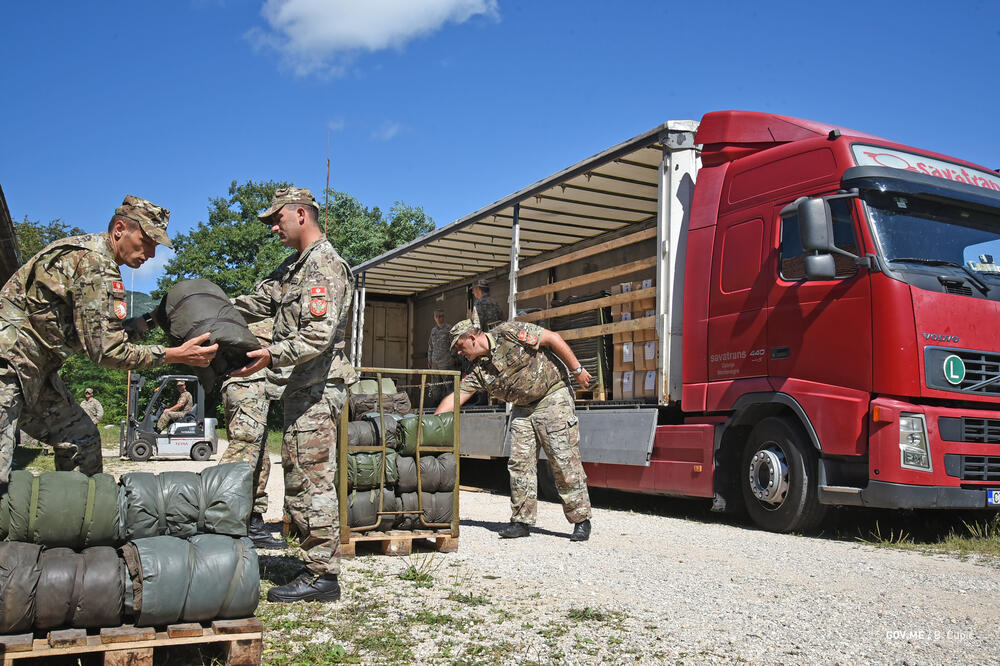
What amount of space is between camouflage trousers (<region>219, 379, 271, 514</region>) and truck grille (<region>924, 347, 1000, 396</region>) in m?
5.15

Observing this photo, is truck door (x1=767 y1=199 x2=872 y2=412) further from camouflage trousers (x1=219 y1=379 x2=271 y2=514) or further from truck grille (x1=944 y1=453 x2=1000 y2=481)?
camouflage trousers (x1=219 y1=379 x2=271 y2=514)

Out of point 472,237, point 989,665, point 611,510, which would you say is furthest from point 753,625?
point 472,237

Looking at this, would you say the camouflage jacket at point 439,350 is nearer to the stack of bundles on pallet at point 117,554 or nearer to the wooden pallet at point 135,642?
the stack of bundles on pallet at point 117,554

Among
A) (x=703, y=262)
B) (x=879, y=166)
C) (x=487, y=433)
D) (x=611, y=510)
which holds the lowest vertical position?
(x=611, y=510)

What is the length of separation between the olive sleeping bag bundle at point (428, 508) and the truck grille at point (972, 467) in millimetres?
3836

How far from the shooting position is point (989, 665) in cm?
373

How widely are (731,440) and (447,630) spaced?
459cm

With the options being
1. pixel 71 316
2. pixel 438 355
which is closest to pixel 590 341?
pixel 438 355

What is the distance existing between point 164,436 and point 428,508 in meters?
15.1

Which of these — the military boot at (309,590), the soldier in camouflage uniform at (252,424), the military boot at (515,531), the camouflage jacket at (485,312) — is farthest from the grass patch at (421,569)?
the camouflage jacket at (485,312)

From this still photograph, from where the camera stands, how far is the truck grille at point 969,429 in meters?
6.57

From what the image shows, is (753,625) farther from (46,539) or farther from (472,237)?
(472,237)

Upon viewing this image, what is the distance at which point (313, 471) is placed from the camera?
4.59 metres

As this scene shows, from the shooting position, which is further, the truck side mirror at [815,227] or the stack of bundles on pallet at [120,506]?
the truck side mirror at [815,227]
